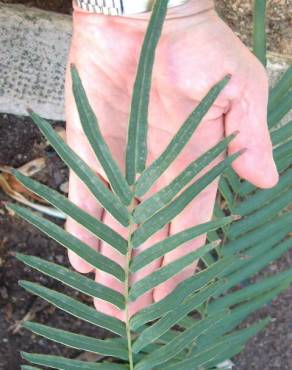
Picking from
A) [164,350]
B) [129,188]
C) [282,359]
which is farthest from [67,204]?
[282,359]

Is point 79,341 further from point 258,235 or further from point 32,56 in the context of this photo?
point 32,56

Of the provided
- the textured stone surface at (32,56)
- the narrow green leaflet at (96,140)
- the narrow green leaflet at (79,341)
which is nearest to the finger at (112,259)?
the narrow green leaflet at (79,341)

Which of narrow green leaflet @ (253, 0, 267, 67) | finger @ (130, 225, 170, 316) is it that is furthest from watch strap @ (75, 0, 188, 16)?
finger @ (130, 225, 170, 316)

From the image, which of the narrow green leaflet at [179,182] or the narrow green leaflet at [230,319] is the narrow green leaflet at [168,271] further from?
the narrow green leaflet at [230,319]

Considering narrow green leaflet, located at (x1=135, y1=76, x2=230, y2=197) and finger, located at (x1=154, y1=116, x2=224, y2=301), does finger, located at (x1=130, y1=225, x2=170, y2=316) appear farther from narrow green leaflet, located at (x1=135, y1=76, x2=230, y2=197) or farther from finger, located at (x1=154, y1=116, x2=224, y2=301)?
narrow green leaflet, located at (x1=135, y1=76, x2=230, y2=197)

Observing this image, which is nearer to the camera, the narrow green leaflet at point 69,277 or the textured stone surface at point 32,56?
the narrow green leaflet at point 69,277

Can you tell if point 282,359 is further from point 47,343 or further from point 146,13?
point 146,13
